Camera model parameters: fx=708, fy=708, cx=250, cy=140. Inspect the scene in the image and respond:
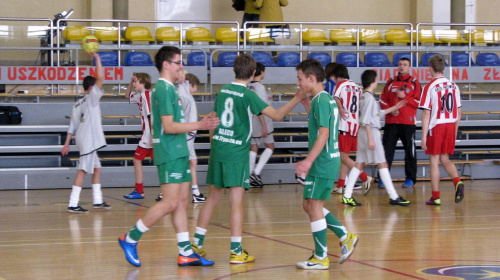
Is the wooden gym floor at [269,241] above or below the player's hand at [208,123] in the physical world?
below

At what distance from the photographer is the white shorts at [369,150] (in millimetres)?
9172

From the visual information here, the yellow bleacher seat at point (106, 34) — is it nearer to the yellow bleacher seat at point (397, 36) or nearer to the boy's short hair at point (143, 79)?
the boy's short hair at point (143, 79)

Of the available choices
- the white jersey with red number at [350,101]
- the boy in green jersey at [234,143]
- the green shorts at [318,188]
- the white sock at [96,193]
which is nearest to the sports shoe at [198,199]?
the white sock at [96,193]

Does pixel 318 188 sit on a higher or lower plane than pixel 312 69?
lower

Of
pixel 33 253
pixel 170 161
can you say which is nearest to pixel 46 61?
pixel 33 253

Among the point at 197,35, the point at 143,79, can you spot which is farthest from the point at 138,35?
the point at 143,79

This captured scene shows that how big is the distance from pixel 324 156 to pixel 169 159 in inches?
45.3

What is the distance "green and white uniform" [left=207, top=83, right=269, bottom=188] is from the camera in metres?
5.46

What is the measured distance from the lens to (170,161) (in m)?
5.19

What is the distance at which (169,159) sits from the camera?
519cm

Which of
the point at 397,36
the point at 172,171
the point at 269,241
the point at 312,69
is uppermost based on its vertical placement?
the point at 397,36

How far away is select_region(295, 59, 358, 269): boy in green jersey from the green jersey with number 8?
A: 46 centimetres

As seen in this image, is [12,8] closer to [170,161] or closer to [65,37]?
[65,37]

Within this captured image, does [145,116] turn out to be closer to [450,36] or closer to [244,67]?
[244,67]
